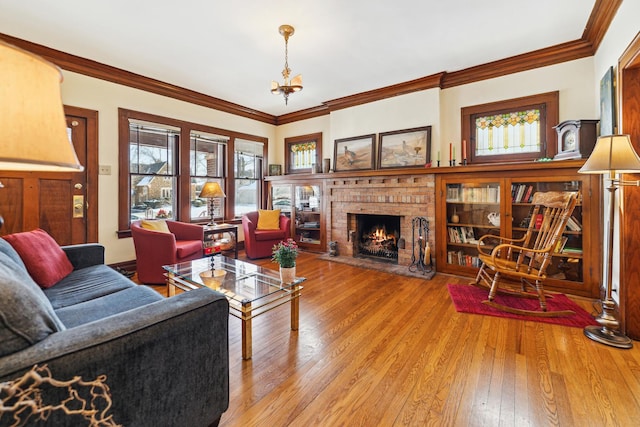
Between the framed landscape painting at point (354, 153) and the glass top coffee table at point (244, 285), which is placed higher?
the framed landscape painting at point (354, 153)

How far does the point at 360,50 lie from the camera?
3.30 meters

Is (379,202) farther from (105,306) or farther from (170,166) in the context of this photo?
(105,306)

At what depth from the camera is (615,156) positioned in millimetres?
2016

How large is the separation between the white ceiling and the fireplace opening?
2.16 meters

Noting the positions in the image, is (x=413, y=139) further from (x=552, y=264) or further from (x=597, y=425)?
(x=597, y=425)

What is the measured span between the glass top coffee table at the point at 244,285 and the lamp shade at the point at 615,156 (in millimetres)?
2351

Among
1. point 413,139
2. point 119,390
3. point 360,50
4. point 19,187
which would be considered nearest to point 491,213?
point 413,139

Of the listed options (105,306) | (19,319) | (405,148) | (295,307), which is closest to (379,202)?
(405,148)

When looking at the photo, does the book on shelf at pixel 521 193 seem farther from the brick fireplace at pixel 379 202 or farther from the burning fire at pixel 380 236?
the burning fire at pixel 380 236

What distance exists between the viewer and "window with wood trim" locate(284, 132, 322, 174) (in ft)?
18.2

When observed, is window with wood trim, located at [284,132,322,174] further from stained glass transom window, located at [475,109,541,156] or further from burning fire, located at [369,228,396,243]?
stained glass transom window, located at [475,109,541,156]

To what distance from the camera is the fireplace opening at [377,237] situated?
456 cm

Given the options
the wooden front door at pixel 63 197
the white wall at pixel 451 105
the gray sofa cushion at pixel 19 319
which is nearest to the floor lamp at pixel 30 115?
the gray sofa cushion at pixel 19 319

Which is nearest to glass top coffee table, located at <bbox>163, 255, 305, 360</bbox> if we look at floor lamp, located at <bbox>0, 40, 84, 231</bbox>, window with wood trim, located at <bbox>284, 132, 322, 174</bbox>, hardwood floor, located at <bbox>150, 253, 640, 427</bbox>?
hardwood floor, located at <bbox>150, 253, 640, 427</bbox>
